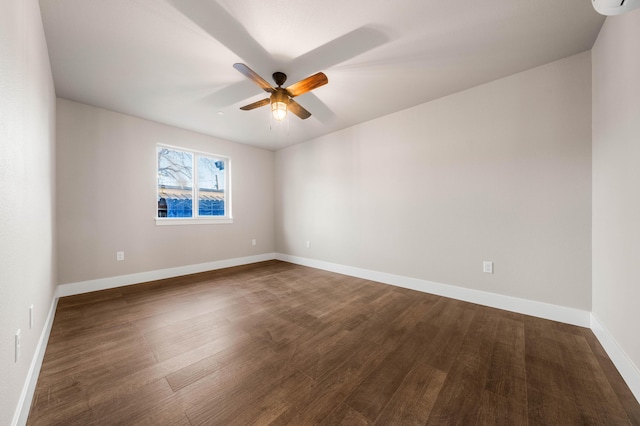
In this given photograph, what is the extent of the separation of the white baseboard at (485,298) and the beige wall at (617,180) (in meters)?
0.19

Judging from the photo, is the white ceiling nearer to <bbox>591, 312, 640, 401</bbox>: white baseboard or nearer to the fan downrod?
the fan downrod

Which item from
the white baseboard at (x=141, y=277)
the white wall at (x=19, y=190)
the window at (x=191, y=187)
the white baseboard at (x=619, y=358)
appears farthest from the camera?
the window at (x=191, y=187)

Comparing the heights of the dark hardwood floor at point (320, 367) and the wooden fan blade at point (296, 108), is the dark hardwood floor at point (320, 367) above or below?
below

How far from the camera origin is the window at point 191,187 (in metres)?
3.73

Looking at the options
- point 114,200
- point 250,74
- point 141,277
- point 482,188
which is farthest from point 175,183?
point 482,188

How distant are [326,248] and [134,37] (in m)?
3.54

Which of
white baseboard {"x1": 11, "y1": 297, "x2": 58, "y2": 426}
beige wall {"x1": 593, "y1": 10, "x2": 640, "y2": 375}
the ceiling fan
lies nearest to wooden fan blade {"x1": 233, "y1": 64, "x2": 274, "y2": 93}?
the ceiling fan

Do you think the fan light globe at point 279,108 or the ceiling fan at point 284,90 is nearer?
the ceiling fan at point 284,90

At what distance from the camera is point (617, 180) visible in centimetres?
156

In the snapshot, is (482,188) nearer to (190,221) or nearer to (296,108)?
(296,108)

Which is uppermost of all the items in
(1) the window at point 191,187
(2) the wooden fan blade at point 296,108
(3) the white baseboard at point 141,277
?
(2) the wooden fan blade at point 296,108

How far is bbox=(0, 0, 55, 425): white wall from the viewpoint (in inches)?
37.0

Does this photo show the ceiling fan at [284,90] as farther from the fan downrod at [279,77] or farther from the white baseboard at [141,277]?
the white baseboard at [141,277]

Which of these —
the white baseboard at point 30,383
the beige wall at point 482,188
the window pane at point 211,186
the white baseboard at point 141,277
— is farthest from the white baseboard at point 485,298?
the white baseboard at point 30,383
